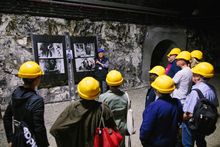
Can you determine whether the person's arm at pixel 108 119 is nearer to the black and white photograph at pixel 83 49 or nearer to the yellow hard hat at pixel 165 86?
the yellow hard hat at pixel 165 86

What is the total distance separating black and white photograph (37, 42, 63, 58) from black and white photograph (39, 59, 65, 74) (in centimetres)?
15

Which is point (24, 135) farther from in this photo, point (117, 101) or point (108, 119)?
point (117, 101)

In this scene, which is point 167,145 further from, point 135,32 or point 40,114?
point 135,32

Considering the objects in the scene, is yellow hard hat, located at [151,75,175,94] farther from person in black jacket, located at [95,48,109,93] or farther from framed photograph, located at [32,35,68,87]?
framed photograph, located at [32,35,68,87]

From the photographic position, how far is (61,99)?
7.93m

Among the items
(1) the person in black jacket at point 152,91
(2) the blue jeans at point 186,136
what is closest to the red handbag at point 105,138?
(1) the person in black jacket at point 152,91

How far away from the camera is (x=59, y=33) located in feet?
25.9

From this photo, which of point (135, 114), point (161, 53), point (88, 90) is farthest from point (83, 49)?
point (88, 90)

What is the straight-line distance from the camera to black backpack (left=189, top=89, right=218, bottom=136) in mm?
3244

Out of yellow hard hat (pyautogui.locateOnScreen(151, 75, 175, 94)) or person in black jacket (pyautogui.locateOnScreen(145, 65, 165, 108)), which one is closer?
yellow hard hat (pyautogui.locateOnScreen(151, 75, 175, 94))

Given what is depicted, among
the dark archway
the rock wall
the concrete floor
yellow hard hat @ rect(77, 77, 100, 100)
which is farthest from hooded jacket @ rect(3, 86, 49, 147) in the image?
the dark archway

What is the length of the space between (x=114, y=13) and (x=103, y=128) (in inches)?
291

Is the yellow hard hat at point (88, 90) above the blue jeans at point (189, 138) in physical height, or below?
above

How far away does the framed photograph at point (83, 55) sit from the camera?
8.10 metres
